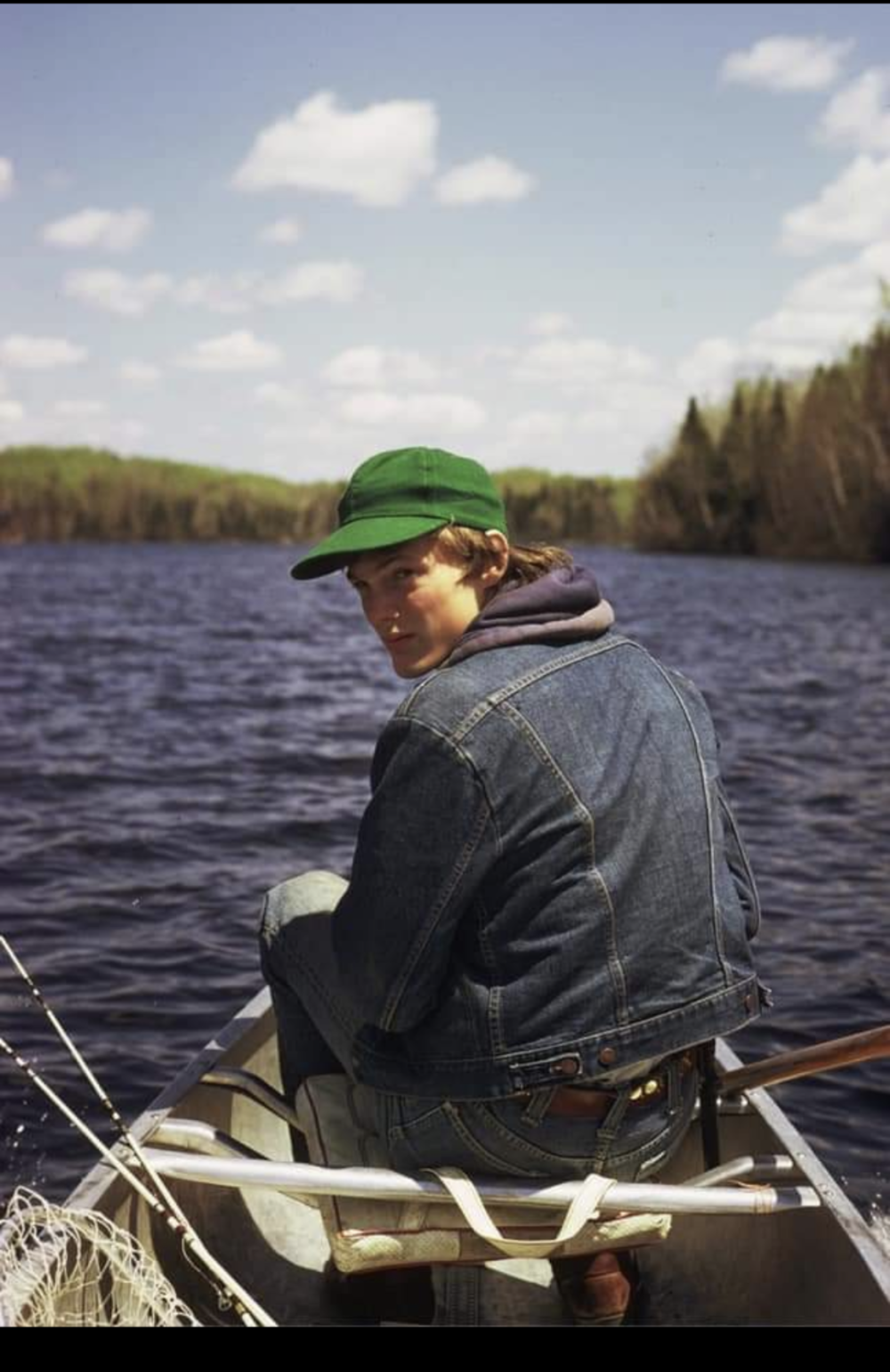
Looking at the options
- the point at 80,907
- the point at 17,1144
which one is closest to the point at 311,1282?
the point at 17,1144

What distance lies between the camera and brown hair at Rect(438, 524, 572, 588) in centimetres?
324

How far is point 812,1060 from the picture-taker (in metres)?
3.67

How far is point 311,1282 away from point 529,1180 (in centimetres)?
113

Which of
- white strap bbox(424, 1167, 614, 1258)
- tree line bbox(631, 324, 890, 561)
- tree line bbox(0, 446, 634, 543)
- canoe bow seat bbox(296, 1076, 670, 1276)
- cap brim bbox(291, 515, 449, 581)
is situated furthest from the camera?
tree line bbox(0, 446, 634, 543)

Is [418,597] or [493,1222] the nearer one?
[418,597]

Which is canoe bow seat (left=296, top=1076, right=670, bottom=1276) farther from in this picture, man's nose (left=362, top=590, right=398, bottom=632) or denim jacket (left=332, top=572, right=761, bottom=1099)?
man's nose (left=362, top=590, right=398, bottom=632)

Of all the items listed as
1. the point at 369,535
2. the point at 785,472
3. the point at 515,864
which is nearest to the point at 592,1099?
the point at 515,864

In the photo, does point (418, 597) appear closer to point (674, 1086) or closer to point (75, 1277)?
point (674, 1086)

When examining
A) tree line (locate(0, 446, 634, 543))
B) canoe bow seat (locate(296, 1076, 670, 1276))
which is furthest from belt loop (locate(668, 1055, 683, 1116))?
tree line (locate(0, 446, 634, 543))

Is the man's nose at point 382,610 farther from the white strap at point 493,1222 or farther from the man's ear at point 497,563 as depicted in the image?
the white strap at point 493,1222

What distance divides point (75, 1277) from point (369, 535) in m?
1.74

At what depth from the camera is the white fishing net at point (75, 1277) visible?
3.22 meters

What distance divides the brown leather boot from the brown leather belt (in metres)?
0.52

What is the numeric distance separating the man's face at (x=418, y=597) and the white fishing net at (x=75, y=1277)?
53.5 inches
